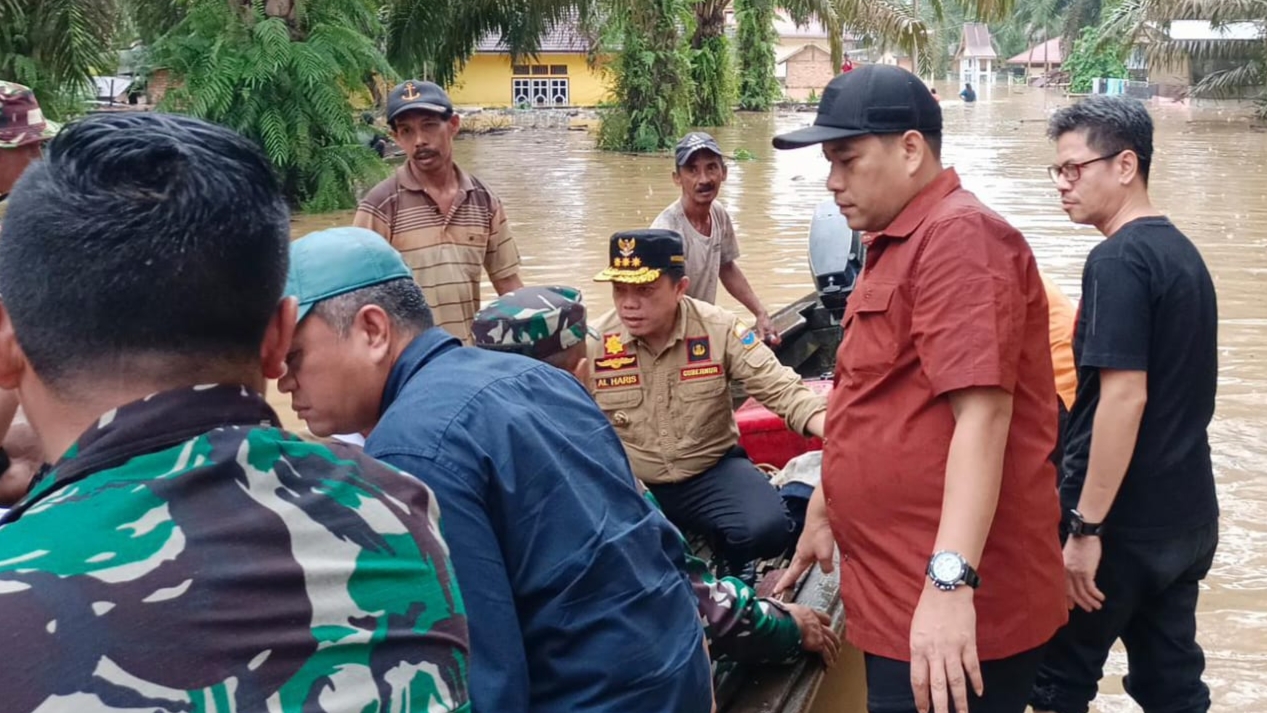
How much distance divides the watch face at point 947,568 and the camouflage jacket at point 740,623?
1.52 feet

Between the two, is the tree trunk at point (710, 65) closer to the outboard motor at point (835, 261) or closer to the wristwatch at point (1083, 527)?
the outboard motor at point (835, 261)

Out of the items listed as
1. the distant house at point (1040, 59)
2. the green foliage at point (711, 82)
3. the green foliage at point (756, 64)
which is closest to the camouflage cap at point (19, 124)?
the green foliage at point (711, 82)

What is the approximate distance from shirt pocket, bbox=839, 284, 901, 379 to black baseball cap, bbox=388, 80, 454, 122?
8.61ft

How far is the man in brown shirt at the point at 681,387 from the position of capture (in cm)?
385

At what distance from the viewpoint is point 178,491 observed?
102 centimetres

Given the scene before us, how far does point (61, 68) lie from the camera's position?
10.5 metres

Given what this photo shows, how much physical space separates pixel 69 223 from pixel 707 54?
26.4m

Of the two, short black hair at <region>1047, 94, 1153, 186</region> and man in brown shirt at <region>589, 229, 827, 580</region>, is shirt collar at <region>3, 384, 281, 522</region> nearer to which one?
short black hair at <region>1047, 94, 1153, 186</region>

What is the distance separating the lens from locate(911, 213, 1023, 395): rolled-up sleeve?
82.8 inches

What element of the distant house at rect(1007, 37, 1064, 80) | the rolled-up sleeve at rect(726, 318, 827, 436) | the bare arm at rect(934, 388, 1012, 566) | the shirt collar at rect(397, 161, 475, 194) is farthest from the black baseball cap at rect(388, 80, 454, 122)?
the distant house at rect(1007, 37, 1064, 80)

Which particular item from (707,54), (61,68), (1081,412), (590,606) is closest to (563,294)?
(590,606)

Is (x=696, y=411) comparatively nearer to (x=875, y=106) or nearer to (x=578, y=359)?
(x=578, y=359)

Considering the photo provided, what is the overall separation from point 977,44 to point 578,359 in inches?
3180

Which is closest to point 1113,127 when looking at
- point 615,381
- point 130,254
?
point 615,381
